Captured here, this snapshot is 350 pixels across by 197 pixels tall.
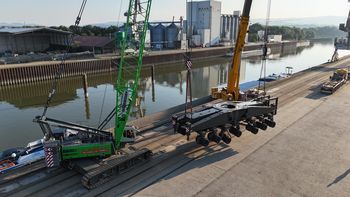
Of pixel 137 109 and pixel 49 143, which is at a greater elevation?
pixel 49 143

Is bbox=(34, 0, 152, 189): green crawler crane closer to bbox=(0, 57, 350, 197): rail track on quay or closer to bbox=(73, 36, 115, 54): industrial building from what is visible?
bbox=(0, 57, 350, 197): rail track on quay

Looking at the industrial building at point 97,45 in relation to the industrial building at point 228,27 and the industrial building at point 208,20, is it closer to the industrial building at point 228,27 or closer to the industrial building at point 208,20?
the industrial building at point 208,20

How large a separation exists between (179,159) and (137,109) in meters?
17.4

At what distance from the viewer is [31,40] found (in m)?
60.1

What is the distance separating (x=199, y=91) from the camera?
41.1 m

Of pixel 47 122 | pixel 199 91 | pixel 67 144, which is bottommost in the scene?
pixel 199 91

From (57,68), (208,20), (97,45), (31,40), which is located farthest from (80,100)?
(208,20)

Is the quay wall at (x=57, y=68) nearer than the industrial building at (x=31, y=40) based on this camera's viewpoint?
Yes

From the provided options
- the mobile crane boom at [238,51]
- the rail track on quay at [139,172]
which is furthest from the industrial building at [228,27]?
the rail track on quay at [139,172]

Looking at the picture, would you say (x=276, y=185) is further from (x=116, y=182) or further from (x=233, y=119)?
(x=116, y=182)

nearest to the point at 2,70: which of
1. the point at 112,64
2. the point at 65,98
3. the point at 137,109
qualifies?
the point at 65,98

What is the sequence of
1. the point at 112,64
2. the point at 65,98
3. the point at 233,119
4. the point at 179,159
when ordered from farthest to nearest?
1. the point at 112,64
2. the point at 65,98
3. the point at 233,119
4. the point at 179,159

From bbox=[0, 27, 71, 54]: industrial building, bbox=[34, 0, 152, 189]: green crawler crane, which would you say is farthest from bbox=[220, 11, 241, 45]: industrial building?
bbox=[34, 0, 152, 189]: green crawler crane

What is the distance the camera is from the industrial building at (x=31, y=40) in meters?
55.8
